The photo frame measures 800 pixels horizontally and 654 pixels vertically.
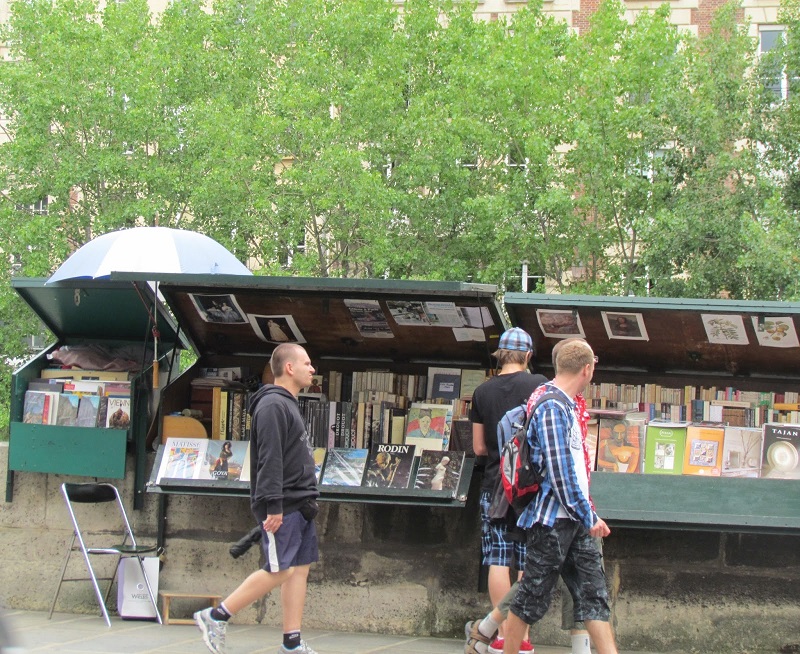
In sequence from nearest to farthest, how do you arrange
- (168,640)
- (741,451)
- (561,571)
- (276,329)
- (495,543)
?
(561,571) → (495,543) → (168,640) → (741,451) → (276,329)

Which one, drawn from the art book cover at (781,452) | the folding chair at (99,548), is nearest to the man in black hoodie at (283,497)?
the folding chair at (99,548)

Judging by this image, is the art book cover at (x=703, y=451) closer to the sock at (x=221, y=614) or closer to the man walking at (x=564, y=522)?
the man walking at (x=564, y=522)

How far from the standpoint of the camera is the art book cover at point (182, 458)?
7023 millimetres

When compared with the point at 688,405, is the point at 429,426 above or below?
below

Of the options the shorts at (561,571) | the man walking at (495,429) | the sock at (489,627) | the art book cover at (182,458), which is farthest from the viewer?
the art book cover at (182,458)

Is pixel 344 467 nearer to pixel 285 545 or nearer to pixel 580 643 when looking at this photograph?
pixel 285 545

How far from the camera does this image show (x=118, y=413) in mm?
7480

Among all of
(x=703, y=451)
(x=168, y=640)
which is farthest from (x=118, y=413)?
(x=703, y=451)

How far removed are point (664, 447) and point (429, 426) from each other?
1596 millimetres

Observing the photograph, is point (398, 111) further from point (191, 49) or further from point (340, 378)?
point (340, 378)

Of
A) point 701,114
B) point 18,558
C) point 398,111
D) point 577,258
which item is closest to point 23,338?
point 398,111

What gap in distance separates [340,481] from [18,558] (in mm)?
2530

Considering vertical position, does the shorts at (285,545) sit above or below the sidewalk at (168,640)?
above

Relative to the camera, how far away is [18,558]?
24.7 ft
